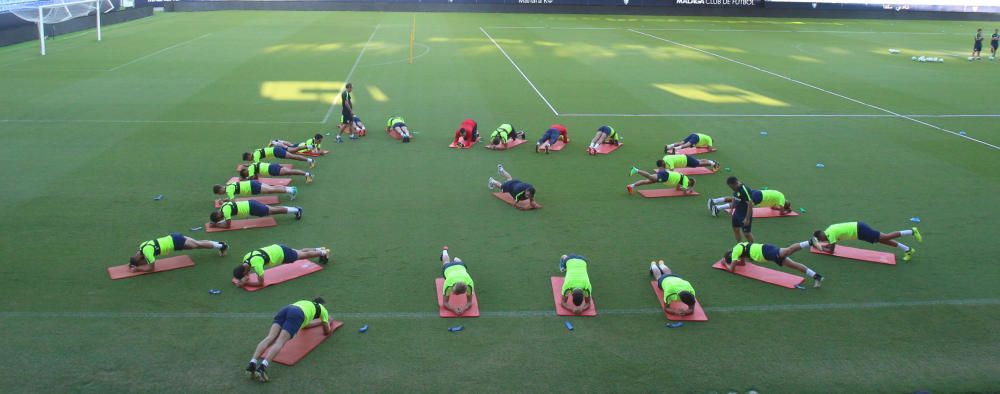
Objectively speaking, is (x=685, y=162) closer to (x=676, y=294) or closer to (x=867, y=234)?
(x=867, y=234)

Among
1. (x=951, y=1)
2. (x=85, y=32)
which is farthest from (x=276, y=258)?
(x=951, y=1)

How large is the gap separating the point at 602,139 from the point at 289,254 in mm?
11008

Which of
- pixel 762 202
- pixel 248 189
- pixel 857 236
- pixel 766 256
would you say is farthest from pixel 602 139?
pixel 248 189

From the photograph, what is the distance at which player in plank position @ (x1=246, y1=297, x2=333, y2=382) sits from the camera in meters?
9.48

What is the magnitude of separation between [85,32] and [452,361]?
158 feet

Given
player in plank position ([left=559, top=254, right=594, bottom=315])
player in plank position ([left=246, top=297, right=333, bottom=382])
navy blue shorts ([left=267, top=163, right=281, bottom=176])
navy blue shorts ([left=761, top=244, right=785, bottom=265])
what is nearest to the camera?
player in plank position ([left=246, top=297, right=333, bottom=382])

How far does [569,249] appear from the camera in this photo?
1396 cm

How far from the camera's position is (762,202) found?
15258mm

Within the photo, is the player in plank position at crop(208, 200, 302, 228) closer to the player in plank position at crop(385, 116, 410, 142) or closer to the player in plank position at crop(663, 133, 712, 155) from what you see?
the player in plank position at crop(385, 116, 410, 142)

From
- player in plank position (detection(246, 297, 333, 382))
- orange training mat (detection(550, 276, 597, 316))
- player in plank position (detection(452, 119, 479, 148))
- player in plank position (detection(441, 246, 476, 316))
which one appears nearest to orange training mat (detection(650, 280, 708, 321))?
orange training mat (detection(550, 276, 597, 316))

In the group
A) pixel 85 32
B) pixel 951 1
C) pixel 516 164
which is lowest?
pixel 516 164

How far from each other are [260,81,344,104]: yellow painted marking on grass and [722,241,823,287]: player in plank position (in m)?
18.5

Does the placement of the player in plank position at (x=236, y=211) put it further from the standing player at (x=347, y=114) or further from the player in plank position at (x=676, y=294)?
the player in plank position at (x=676, y=294)

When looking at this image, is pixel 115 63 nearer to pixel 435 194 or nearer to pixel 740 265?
pixel 435 194
